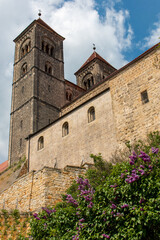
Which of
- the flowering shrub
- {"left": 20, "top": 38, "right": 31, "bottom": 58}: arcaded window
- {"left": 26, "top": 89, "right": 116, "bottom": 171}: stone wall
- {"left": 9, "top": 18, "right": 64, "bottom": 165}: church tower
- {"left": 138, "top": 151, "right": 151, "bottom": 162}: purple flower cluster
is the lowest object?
the flowering shrub

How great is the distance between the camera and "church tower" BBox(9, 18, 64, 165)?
2786 centimetres

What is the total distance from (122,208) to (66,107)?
23166 mm

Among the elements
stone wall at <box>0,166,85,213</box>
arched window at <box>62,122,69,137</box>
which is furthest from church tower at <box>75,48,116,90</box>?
stone wall at <box>0,166,85,213</box>

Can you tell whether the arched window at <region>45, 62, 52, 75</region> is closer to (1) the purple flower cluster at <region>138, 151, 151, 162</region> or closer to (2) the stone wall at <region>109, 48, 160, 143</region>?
(2) the stone wall at <region>109, 48, 160, 143</region>

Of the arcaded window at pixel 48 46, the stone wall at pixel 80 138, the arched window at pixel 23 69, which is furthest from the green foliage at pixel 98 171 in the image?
the arcaded window at pixel 48 46

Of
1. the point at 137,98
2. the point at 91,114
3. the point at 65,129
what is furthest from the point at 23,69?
the point at 137,98

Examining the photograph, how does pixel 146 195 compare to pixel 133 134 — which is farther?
pixel 133 134

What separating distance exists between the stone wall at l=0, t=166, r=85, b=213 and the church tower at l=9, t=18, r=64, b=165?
12955 mm

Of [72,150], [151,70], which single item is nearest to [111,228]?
[151,70]

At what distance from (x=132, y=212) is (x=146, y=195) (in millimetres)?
515

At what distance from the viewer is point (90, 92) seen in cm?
2656

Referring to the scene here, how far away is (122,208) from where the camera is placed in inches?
281

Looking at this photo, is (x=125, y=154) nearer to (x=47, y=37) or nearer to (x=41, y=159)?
(x=41, y=159)

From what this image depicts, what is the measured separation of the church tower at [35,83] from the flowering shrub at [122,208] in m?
18.7
